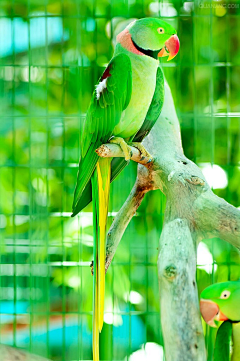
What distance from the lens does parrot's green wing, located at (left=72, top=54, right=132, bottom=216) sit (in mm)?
589

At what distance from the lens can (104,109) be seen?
1.96ft

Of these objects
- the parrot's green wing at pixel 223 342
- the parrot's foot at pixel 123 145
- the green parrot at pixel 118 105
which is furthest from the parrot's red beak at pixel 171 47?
the parrot's green wing at pixel 223 342

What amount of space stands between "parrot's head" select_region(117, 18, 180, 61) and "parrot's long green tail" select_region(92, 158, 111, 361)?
0.58 feet

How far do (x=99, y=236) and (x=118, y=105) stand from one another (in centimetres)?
20

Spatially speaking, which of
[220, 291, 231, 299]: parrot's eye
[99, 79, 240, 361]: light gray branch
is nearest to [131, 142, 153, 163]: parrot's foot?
[99, 79, 240, 361]: light gray branch

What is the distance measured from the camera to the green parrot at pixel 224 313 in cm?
53

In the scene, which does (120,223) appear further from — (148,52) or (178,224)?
(148,52)

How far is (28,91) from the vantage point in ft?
2.88

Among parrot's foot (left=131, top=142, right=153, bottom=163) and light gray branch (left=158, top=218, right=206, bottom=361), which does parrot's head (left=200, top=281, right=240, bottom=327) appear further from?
parrot's foot (left=131, top=142, right=153, bottom=163)

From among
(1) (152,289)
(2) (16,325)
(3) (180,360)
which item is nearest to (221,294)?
(3) (180,360)

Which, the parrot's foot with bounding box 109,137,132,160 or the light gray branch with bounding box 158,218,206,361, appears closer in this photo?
the light gray branch with bounding box 158,218,206,361

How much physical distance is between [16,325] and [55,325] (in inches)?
3.6

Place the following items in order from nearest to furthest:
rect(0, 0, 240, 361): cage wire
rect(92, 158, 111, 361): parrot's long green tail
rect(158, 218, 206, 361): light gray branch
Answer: rect(158, 218, 206, 361): light gray branch
rect(92, 158, 111, 361): parrot's long green tail
rect(0, 0, 240, 361): cage wire

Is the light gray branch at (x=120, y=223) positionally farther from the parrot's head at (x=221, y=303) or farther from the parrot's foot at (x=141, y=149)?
the parrot's head at (x=221, y=303)
